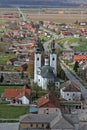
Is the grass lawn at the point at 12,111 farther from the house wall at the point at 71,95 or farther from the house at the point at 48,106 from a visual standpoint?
the house wall at the point at 71,95

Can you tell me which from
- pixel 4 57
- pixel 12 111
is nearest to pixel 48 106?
pixel 12 111

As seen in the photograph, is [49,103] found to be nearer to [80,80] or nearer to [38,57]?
[38,57]

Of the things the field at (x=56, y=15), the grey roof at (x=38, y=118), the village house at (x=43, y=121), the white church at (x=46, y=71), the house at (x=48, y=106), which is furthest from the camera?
the field at (x=56, y=15)

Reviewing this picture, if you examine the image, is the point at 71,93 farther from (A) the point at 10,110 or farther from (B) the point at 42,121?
(B) the point at 42,121

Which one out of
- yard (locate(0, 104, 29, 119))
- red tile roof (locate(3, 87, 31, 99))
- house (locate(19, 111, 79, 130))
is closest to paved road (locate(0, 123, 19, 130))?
house (locate(19, 111, 79, 130))

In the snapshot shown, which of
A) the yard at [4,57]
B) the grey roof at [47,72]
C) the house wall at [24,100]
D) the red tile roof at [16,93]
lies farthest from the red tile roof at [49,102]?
the yard at [4,57]

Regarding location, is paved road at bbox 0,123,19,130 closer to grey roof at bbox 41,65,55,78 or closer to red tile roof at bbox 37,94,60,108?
red tile roof at bbox 37,94,60,108
